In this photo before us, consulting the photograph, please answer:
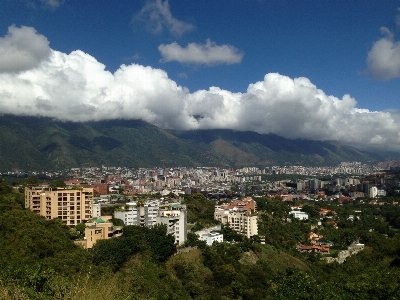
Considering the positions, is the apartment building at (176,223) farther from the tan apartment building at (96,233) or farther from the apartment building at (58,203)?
the apartment building at (58,203)

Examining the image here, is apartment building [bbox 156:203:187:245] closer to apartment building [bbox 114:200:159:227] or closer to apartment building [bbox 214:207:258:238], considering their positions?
apartment building [bbox 114:200:159:227]

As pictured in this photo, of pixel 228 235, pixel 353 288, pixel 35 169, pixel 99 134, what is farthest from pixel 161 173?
pixel 353 288

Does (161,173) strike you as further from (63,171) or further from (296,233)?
(296,233)

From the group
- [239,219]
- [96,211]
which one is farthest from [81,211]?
[239,219]

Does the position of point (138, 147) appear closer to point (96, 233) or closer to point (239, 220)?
point (239, 220)

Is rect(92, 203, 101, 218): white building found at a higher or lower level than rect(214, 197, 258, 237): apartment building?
higher

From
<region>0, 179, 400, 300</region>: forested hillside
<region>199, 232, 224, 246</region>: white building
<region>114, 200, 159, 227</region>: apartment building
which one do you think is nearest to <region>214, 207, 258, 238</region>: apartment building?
<region>0, 179, 400, 300</region>: forested hillside
